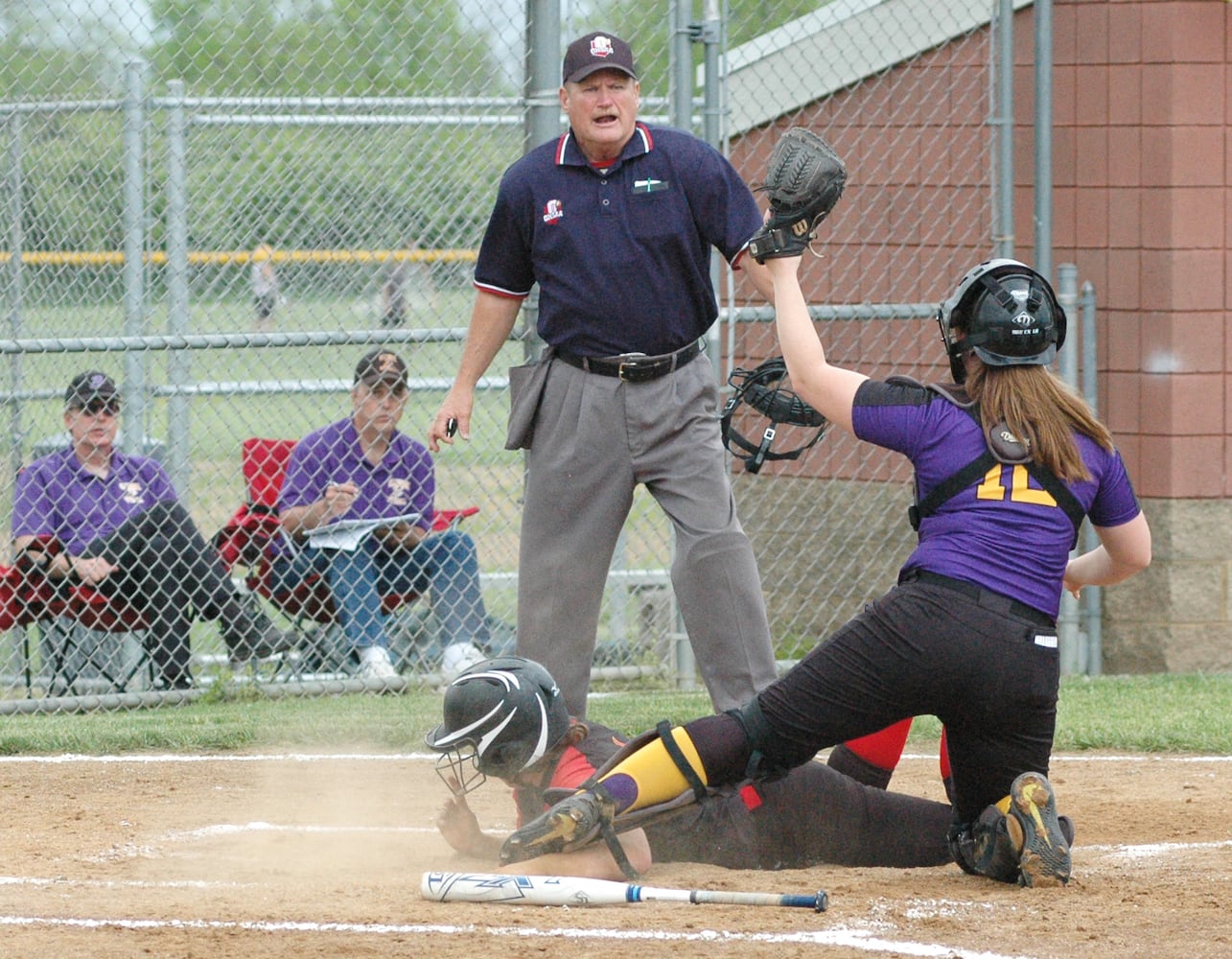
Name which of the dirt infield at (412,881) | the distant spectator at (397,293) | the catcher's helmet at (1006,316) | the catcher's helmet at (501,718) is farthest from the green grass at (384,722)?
the distant spectator at (397,293)

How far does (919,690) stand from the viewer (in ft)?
13.6

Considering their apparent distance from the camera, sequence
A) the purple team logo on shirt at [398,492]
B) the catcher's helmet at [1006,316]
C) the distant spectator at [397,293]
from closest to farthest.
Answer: the catcher's helmet at [1006,316]
the purple team logo on shirt at [398,492]
the distant spectator at [397,293]

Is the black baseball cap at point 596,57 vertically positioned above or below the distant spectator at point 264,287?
above

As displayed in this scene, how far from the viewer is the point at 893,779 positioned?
5.85 metres

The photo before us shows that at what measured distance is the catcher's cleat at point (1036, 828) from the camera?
4164 millimetres

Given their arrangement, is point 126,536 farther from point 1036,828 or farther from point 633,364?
point 1036,828

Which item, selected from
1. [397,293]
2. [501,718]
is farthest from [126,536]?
[397,293]

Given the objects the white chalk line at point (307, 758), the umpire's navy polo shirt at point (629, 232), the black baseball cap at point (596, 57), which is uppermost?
the black baseball cap at point (596, 57)

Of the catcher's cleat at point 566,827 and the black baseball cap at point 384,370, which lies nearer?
the catcher's cleat at point 566,827

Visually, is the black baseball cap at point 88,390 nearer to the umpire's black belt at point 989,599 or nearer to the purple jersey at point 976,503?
the purple jersey at point 976,503

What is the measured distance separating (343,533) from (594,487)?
2.46 meters

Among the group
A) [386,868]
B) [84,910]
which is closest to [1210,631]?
[386,868]

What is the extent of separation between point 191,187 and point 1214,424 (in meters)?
5.49

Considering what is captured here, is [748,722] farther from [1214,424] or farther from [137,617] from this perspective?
[1214,424]
